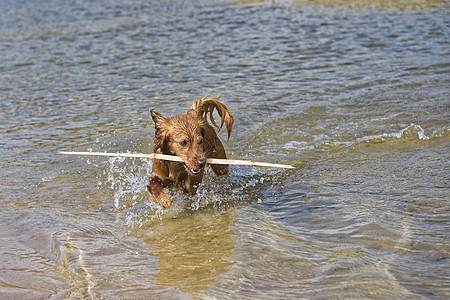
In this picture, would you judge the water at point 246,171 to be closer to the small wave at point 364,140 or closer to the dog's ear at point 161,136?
the small wave at point 364,140

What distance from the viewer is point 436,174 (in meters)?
6.40

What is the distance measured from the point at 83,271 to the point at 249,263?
142 centimetres

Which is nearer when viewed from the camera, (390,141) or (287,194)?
(287,194)

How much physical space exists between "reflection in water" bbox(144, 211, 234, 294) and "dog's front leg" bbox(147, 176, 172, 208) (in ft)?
0.72

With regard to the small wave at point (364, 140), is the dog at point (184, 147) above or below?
above

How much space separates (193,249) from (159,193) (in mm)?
1034

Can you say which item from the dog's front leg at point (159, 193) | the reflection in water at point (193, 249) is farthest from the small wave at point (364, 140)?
the dog's front leg at point (159, 193)

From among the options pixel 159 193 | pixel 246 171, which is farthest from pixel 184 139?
pixel 246 171

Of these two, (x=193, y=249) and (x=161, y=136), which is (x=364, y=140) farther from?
(x=193, y=249)

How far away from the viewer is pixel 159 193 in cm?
591

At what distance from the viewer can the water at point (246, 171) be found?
14.7 ft

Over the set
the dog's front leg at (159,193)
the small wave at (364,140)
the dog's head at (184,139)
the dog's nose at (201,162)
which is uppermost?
the dog's head at (184,139)

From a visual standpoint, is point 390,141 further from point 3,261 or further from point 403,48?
point 403,48

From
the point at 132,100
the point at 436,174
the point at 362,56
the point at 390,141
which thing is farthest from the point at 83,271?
the point at 362,56
